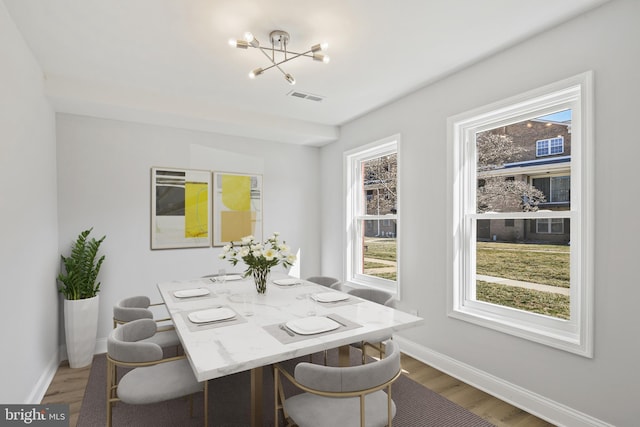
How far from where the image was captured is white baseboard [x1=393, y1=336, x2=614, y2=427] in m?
2.16

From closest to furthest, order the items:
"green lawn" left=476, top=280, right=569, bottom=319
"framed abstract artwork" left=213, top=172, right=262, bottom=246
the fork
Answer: the fork
"green lawn" left=476, top=280, right=569, bottom=319
"framed abstract artwork" left=213, top=172, right=262, bottom=246

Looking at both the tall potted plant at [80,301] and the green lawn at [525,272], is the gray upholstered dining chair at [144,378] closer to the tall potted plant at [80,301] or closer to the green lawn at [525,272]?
the tall potted plant at [80,301]

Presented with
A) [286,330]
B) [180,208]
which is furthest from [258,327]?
[180,208]

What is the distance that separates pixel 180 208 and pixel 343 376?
3275mm

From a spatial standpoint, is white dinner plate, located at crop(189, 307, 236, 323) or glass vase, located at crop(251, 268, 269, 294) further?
glass vase, located at crop(251, 268, 269, 294)

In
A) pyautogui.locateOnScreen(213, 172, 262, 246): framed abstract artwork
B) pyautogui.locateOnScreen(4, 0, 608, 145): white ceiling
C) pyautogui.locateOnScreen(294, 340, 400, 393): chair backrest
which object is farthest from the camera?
pyautogui.locateOnScreen(213, 172, 262, 246): framed abstract artwork

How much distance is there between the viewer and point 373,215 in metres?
4.27

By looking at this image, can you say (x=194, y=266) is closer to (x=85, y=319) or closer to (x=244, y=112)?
(x=85, y=319)

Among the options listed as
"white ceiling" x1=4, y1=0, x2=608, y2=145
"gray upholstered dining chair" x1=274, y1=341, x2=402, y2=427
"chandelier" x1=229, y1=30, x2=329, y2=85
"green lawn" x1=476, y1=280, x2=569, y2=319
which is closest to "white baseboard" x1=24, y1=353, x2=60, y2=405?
"gray upholstered dining chair" x1=274, y1=341, x2=402, y2=427

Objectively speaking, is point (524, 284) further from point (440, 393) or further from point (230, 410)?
point (230, 410)

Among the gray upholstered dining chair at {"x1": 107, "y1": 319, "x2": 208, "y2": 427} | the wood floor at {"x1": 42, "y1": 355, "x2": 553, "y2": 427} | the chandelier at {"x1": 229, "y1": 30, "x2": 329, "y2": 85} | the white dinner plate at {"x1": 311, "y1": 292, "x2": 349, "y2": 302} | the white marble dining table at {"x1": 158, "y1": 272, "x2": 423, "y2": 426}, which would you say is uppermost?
the chandelier at {"x1": 229, "y1": 30, "x2": 329, "y2": 85}

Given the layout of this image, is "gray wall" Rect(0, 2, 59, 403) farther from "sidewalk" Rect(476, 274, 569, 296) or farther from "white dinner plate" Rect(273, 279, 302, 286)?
"sidewalk" Rect(476, 274, 569, 296)

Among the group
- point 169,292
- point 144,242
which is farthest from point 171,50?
point 144,242

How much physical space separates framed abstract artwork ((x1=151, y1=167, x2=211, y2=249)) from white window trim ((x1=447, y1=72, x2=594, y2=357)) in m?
2.91
